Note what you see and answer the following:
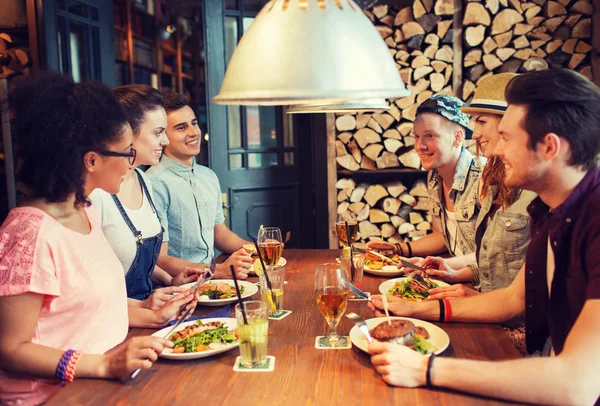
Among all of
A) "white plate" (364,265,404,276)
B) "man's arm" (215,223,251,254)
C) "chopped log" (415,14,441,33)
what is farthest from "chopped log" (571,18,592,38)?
"man's arm" (215,223,251,254)

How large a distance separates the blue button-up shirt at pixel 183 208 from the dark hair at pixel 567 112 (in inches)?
75.5

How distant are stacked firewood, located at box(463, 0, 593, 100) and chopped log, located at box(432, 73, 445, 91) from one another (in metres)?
0.19

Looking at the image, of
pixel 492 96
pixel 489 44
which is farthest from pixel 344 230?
pixel 489 44

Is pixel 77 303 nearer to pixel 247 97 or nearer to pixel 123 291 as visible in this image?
pixel 123 291

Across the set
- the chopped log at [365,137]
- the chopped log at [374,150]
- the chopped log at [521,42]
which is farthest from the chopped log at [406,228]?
the chopped log at [521,42]

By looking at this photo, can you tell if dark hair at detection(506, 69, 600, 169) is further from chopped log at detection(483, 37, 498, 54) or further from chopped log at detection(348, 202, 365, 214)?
chopped log at detection(348, 202, 365, 214)

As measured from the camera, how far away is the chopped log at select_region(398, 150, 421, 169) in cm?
443

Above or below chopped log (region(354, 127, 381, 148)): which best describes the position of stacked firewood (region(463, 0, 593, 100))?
above

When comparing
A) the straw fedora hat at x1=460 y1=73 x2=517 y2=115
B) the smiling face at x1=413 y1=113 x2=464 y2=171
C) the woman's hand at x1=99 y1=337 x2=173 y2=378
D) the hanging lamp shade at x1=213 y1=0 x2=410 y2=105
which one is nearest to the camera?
the hanging lamp shade at x1=213 y1=0 x2=410 y2=105

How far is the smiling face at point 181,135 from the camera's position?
305 centimetres

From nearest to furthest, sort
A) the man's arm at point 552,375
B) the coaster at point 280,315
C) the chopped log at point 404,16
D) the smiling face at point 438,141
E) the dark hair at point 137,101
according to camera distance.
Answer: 1. the man's arm at point 552,375
2. the coaster at point 280,315
3. the dark hair at point 137,101
4. the smiling face at point 438,141
5. the chopped log at point 404,16

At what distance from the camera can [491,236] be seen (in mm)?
2309

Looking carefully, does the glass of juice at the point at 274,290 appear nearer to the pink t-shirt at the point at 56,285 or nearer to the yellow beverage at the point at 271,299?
the yellow beverage at the point at 271,299

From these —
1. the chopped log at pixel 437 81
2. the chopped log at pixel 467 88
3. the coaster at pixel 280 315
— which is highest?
the chopped log at pixel 437 81
